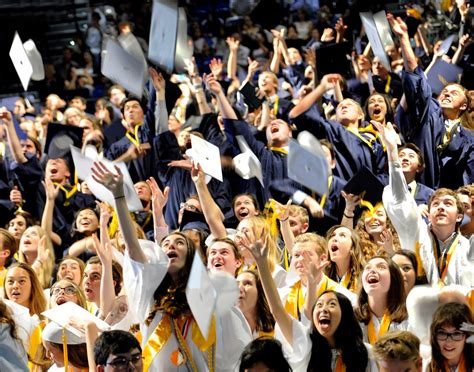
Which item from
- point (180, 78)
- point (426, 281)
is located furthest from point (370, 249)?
point (180, 78)

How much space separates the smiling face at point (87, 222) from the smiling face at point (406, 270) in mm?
2995

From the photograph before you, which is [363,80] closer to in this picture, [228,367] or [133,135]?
[133,135]

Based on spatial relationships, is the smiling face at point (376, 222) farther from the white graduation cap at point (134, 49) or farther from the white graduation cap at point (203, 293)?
the white graduation cap at point (134, 49)

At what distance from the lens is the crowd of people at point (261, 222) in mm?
5789

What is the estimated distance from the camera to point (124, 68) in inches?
385

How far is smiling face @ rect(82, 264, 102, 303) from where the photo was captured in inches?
275

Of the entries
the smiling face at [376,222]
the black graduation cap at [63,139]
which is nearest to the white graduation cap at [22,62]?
the black graduation cap at [63,139]

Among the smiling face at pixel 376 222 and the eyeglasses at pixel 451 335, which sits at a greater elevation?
the eyeglasses at pixel 451 335

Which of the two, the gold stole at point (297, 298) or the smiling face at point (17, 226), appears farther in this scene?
the smiling face at point (17, 226)

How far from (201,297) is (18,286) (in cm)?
174

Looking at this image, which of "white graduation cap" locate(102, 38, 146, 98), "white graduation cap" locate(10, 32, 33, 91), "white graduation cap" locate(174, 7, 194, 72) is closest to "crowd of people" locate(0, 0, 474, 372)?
"white graduation cap" locate(102, 38, 146, 98)

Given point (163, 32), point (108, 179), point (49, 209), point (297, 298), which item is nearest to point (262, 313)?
point (297, 298)

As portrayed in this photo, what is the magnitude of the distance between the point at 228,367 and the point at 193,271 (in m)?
0.53

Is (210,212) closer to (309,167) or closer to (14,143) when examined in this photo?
(309,167)
